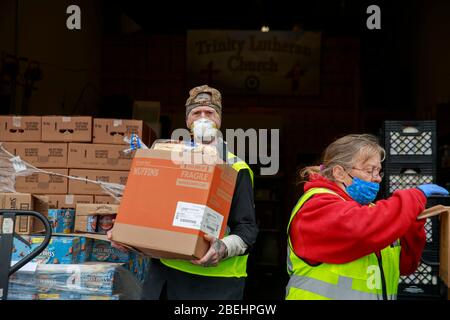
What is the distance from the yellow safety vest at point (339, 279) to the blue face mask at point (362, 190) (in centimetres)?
14

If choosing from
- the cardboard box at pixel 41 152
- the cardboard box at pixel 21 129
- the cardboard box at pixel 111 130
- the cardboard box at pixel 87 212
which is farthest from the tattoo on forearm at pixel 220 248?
the cardboard box at pixel 21 129

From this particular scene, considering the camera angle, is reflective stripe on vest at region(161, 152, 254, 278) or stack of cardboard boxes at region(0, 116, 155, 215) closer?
reflective stripe on vest at region(161, 152, 254, 278)

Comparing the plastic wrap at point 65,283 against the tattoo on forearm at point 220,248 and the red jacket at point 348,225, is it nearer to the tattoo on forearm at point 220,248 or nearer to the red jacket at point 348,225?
the tattoo on forearm at point 220,248

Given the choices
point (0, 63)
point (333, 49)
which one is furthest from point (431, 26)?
point (0, 63)

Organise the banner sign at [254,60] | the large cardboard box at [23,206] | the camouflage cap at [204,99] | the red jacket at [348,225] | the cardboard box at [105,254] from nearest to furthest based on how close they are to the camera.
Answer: the red jacket at [348,225] → the camouflage cap at [204,99] → the large cardboard box at [23,206] → the cardboard box at [105,254] → the banner sign at [254,60]

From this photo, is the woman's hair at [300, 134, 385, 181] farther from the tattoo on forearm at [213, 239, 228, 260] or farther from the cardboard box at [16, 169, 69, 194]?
the cardboard box at [16, 169, 69, 194]

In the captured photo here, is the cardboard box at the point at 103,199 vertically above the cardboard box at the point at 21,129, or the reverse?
the cardboard box at the point at 21,129

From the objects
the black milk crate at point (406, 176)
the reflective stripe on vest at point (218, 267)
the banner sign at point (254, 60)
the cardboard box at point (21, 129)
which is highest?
the banner sign at point (254, 60)

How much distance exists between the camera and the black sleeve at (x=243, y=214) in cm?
256

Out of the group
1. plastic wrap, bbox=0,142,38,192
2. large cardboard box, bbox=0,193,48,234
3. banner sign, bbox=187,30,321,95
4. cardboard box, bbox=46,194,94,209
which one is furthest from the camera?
banner sign, bbox=187,30,321,95

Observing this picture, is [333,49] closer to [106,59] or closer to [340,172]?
[106,59]

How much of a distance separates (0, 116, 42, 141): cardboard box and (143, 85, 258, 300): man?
1874 mm

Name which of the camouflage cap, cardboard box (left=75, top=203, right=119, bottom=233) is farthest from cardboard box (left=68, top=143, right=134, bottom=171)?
the camouflage cap

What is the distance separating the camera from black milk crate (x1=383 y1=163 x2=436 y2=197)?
346 centimetres
